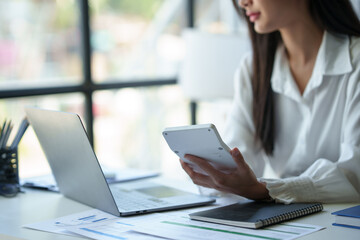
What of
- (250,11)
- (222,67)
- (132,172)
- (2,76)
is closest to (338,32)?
(250,11)

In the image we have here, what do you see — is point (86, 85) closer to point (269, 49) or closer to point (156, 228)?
point (269, 49)

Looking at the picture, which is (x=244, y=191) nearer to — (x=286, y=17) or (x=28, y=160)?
(x=286, y=17)

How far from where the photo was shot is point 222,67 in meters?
2.81

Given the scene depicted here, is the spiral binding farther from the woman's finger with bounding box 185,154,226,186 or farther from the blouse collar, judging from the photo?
the blouse collar

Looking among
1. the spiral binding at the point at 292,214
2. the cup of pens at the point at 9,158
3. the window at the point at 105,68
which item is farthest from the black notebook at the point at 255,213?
the window at the point at 105,68

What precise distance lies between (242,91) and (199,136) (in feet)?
2.48

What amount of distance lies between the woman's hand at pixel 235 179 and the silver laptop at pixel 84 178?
0.06 m

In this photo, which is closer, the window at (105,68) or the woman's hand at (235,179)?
the woman's hand at (235,179)

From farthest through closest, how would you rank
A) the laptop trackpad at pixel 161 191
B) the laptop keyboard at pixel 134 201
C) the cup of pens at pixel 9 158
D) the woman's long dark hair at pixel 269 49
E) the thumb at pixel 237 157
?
the woman's long dark hair at pixel 269 49 < the cup of pens at pixel 9 158 < the laptop trackpad at pixel 161 191 < the laptop keyboard at pixel 134 201 < the thumb at pixel 237 157

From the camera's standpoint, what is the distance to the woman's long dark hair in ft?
6.10

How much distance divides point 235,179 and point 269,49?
0.71 m

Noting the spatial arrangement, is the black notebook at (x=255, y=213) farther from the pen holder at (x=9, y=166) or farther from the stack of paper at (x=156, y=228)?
the pen holder at (x=9, y=166)

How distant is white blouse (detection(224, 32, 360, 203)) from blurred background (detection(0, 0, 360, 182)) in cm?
75

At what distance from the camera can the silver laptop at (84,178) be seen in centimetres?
139
